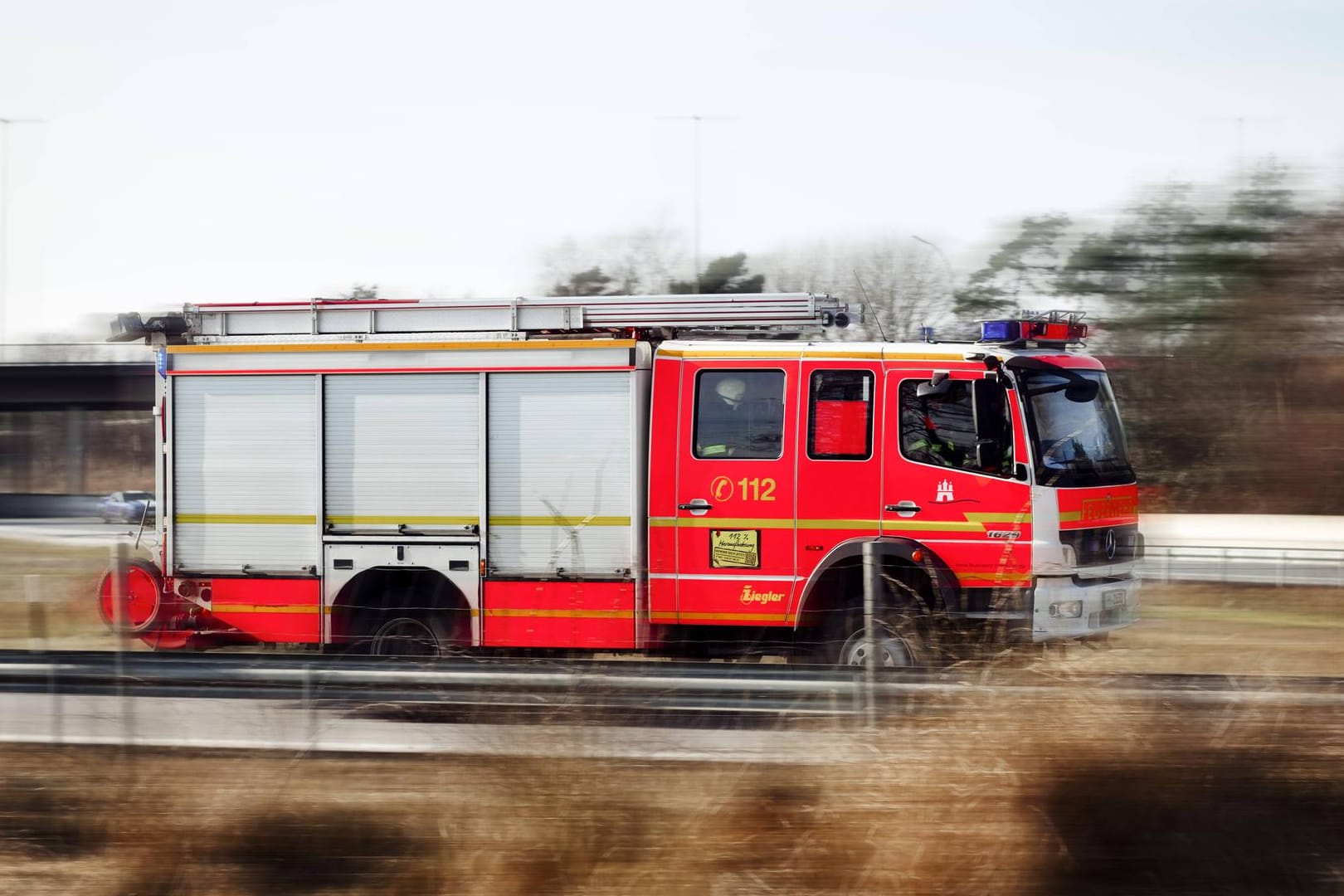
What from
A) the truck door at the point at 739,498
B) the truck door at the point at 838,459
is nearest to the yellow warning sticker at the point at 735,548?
the truck door at the point at 739,498

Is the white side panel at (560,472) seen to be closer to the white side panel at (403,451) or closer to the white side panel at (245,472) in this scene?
the white side panel at (403,451)

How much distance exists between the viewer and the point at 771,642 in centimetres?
984

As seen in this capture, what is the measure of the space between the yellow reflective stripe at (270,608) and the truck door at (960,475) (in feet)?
14.4

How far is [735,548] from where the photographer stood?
9961 mm

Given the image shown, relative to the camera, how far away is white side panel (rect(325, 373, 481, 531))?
10.4 meters

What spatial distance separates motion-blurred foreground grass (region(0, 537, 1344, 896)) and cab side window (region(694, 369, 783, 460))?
3847 mm

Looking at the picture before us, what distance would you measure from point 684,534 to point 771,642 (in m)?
1.01

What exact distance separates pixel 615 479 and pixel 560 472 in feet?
1.48

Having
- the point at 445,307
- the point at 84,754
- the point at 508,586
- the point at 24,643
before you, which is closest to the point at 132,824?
the point at 84,754

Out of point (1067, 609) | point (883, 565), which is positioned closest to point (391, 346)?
point (883, 565)

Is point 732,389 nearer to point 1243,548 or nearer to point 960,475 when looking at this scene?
point 960,475

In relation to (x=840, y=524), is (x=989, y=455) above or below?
above

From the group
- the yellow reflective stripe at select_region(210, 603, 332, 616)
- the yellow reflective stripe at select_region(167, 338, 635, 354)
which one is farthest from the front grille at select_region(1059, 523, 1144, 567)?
the yellow reflective stripe at select_region(210, 603, 332, 616)

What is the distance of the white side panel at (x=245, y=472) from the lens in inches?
418
